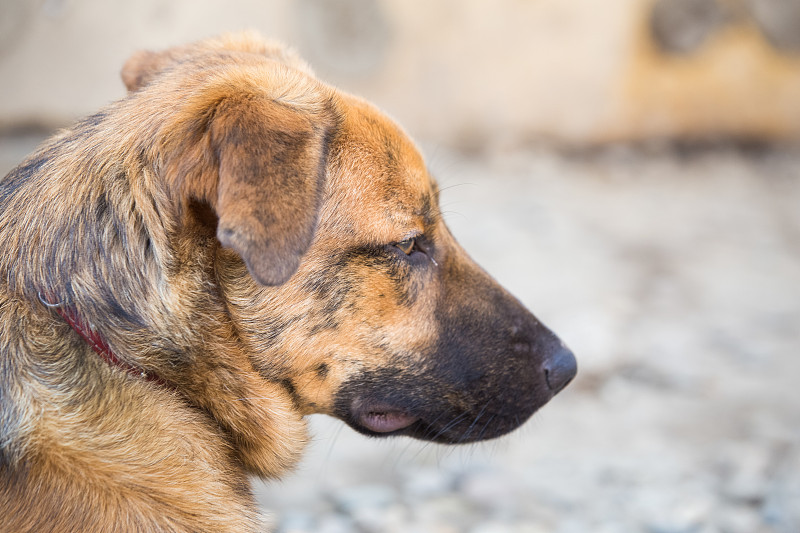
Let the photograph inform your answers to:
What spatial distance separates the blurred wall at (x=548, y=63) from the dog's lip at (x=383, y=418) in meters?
5.30

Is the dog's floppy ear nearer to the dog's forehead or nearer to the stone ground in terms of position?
the dog's forehead

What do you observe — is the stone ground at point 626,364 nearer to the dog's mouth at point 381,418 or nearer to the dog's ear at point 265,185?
the dog's mouth at point 381,418

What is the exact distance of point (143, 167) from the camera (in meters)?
2.20

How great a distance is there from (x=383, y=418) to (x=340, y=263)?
24.5 inches

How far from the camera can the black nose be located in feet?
9.00

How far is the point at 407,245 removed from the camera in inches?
98.7

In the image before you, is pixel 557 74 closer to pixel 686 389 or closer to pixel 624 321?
pixel 624 321

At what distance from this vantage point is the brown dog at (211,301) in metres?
2.08

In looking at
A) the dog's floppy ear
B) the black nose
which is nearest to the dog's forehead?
the dog's floppy ear

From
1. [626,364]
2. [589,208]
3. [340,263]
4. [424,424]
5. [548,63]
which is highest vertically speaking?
[548,63]

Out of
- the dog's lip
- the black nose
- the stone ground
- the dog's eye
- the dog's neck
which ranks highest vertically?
the dog's eye

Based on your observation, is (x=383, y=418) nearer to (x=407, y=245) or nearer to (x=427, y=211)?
(x=407, y=245)

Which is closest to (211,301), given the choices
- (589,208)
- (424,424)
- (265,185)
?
(265,185)

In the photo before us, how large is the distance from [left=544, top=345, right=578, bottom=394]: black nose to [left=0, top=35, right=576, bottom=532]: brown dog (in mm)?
215
